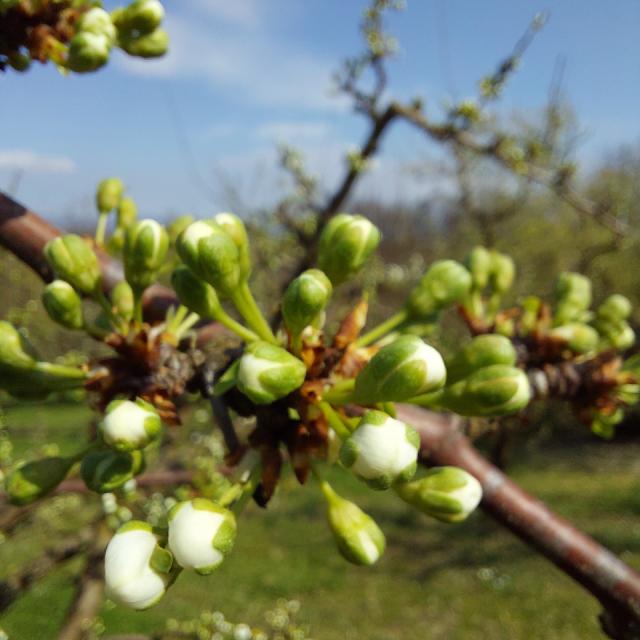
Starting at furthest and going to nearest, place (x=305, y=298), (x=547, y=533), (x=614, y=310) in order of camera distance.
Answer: (x=614, y=310) → (x=547, y=533) → (x=305, y=298)

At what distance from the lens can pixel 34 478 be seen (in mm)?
951

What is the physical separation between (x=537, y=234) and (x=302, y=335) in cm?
1289

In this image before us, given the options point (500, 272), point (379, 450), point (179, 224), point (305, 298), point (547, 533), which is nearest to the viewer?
point (379, 450)

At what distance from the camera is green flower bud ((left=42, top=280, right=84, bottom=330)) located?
95 cm

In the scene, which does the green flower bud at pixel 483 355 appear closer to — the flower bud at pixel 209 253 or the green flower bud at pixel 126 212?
the flower bud at pixel 209 253

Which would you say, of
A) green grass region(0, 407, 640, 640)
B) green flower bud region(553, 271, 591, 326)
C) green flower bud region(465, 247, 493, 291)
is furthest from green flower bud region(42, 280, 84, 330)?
green grass region(0, 407, 640, 640)

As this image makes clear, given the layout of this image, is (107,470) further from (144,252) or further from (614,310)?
(614,310)

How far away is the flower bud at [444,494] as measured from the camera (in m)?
0.86

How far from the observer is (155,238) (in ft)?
3.15

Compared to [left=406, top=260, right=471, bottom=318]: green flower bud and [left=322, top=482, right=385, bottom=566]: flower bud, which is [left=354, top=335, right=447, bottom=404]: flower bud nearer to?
[left=322, top=482, right=385, bottom=566]: flower bud

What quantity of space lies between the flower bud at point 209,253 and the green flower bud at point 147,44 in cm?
53

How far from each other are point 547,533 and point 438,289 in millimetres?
398

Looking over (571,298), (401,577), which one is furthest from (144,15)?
(401,577)

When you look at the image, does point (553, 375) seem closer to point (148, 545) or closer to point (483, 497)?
point (483, 497)
